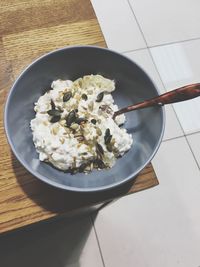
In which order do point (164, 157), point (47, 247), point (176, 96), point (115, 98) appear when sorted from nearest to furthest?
point (176, 96) → point (115, 98) → point (47, 247) → point (164, 157)

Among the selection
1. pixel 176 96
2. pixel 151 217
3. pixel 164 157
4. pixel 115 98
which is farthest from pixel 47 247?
pixel 176 96

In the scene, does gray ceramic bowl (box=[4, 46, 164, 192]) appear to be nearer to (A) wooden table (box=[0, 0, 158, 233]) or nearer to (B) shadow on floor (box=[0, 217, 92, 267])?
(A) wooden table (box=[0, 0, 158, 233])

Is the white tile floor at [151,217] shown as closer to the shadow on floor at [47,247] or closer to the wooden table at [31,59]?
the shadow on floor at [47,247]

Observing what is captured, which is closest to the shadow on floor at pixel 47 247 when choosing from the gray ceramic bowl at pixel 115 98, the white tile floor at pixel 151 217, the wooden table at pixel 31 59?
the white tile floor at pixel 151 217

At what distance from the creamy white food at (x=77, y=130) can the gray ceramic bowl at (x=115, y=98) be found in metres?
0.02

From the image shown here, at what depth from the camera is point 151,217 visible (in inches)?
53.6

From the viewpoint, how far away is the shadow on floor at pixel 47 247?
1242mm

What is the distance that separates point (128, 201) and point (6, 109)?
0.81 m

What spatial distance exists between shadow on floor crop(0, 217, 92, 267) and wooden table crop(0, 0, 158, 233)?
0.48m

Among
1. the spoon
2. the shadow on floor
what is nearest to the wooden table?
the spoon

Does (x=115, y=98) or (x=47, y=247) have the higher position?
(x=115, y=98)

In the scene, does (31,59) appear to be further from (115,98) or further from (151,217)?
(151,217)

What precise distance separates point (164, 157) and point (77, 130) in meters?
0.82

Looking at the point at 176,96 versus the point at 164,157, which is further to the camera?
the point at 164,157
